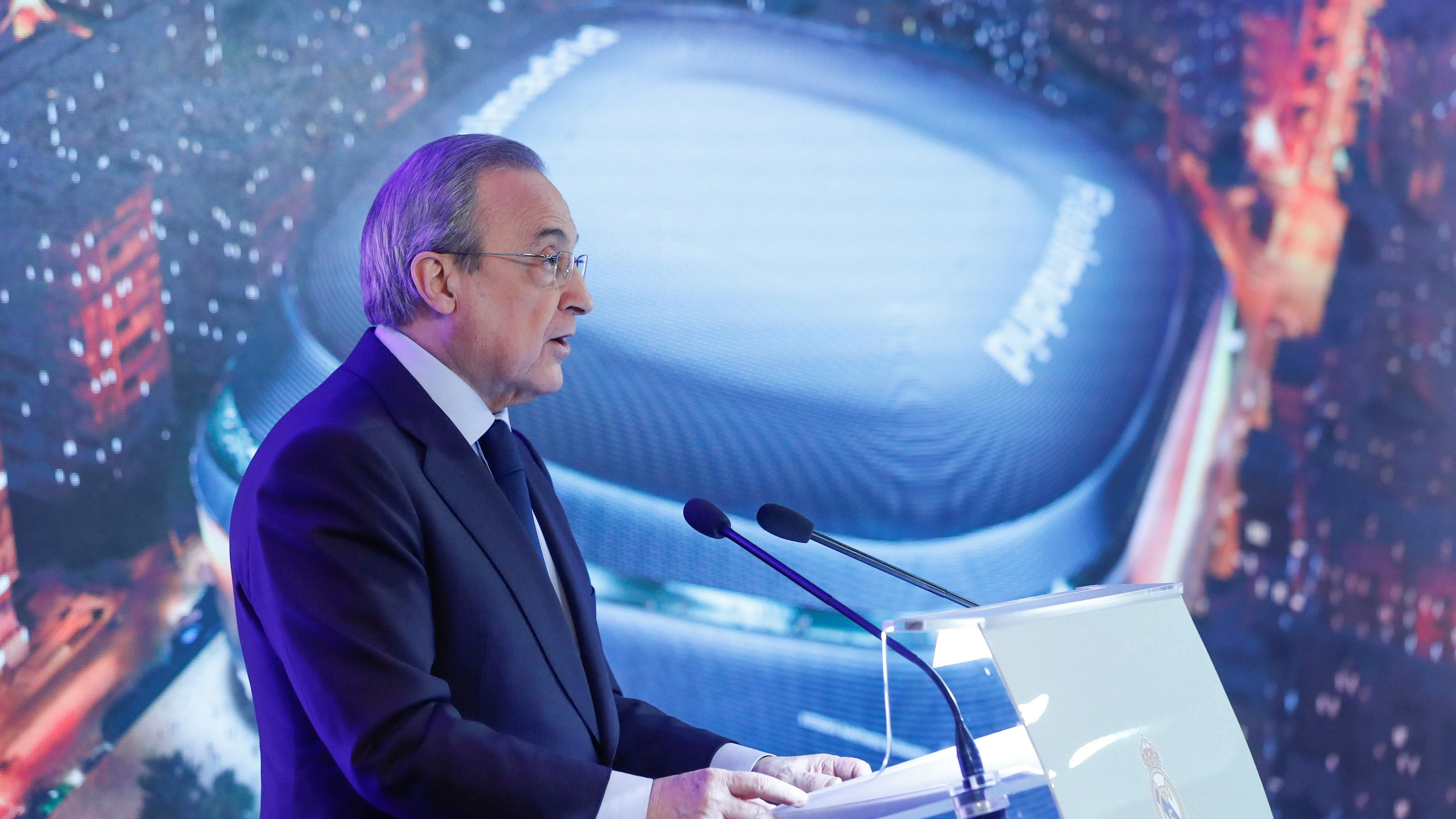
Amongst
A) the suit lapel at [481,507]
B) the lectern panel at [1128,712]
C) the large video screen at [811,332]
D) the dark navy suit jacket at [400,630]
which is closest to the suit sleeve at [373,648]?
the dark navy suit jacket at [400,630]

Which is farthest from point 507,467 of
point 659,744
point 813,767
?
point 813,767

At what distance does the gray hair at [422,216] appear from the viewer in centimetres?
159

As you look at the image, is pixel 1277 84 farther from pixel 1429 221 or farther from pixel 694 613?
pixel 694 613

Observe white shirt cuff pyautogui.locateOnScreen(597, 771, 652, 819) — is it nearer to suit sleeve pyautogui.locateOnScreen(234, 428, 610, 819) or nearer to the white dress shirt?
suit sleeve pyautogui.locateOnScreen(234, 428, 610, 819)

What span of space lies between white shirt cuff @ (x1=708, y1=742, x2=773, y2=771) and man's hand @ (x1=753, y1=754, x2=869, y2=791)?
0.03 metres

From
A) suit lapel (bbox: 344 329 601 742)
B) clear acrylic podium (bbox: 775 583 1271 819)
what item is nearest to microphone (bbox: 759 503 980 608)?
clear acrylic podium (bbox: 775 583 1271 819)

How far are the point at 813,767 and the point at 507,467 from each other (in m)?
0.63

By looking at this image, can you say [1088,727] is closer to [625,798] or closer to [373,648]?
[625,798]

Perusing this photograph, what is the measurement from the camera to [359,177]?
2852 mm

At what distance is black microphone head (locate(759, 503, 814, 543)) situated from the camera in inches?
64.1

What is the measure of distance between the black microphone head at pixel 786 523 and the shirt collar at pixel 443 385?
0.44 meters

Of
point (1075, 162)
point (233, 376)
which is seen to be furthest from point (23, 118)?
point (1075, 162)

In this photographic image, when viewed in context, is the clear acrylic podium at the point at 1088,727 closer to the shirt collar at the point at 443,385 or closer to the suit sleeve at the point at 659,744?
the suit sleeve at the point at 659,744

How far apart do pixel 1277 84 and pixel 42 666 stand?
425cm
